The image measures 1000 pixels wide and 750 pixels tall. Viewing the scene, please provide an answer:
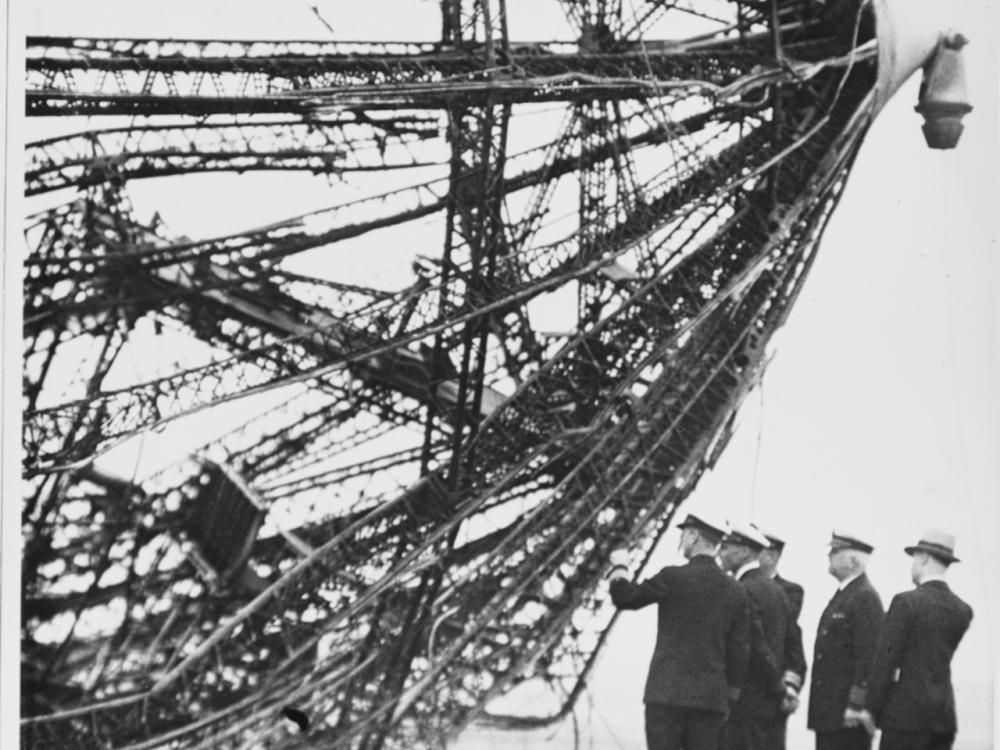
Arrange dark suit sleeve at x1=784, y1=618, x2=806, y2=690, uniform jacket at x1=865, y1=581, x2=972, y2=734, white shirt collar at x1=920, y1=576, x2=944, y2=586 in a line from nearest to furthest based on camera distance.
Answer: uniform jacket at x1=865, y1=581, x2=972, y2=734 < white shirt collar at x1=920, y1=576, x2=944, y2=586 < dark suit sleeve at x1=784, y1=618, x2=806, y2=690

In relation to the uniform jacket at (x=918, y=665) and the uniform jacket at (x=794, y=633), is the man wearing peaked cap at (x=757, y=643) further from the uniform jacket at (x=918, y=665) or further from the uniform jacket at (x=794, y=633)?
the uniform jacket at (x=918, y=665)

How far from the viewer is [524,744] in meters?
6.59

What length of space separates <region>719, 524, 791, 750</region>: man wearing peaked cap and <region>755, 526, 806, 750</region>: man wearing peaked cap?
0.05 ft

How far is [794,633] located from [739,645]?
8.5 inches

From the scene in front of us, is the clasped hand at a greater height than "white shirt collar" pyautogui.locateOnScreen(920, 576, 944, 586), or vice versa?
"white shirt collar" pyautogui.locateOnScreen(920, 576, 944, 586)

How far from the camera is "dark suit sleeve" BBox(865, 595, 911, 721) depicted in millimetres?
6301

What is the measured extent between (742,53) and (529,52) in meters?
0.76

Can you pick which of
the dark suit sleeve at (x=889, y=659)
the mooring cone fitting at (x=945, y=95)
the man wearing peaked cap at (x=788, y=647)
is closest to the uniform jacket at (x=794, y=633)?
the man wearing peaked cap at (x=788, y=647)

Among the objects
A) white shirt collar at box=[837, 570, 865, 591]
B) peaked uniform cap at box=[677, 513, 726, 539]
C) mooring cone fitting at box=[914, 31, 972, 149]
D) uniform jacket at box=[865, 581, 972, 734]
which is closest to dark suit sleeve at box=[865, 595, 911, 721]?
uniform jacket at box=[865, 581, 972, 734]

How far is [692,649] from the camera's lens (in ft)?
20.9

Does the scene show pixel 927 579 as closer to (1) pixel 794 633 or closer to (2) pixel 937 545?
(2) pixel 937 545

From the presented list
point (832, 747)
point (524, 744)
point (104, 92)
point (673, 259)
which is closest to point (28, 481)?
point (104, 92)

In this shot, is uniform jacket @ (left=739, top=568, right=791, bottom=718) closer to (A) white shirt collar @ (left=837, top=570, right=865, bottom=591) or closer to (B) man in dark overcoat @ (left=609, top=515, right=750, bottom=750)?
(B) man in dark overcoat @ (left=609, top=515, right=750, bottom=750)

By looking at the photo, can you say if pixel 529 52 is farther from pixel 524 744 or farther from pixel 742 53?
pixel 524 744
